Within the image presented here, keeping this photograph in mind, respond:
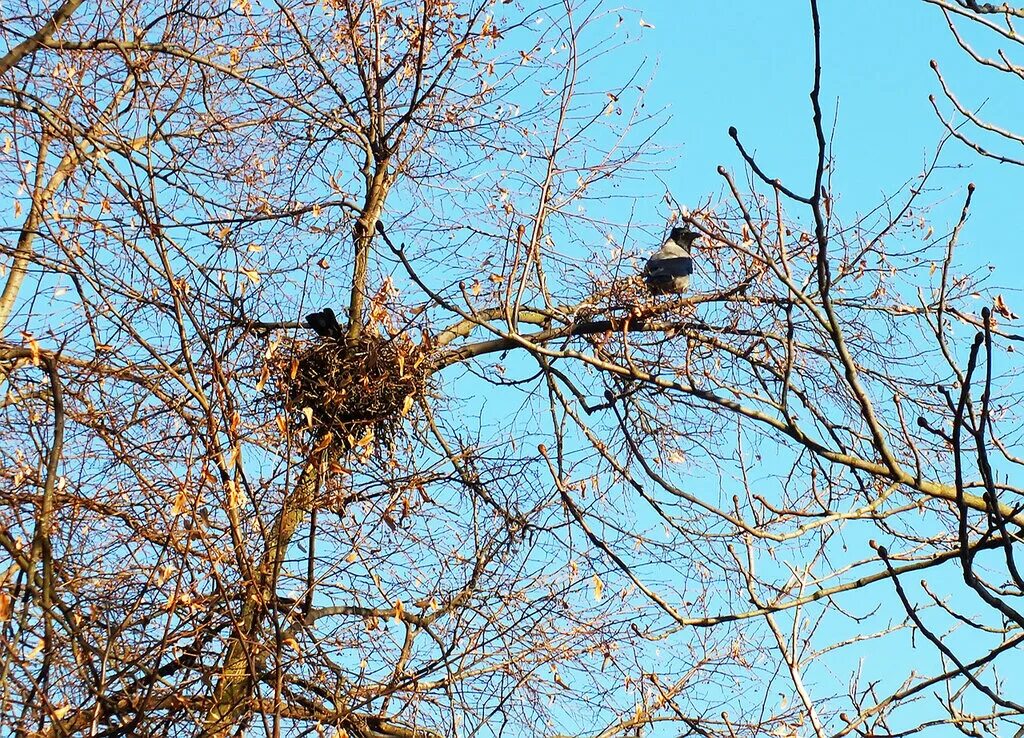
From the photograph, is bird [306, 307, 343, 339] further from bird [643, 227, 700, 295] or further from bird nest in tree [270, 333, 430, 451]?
bird [643, 227, 700, 295]

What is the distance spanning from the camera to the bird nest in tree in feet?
21.0

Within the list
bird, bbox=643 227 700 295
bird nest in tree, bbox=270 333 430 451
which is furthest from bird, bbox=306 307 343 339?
bird, bbox=643 227 700 295

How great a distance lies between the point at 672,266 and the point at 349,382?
1.71m

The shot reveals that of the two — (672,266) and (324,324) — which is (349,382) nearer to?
(324,324)

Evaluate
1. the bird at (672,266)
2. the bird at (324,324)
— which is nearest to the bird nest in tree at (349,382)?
the bird at (324,324)

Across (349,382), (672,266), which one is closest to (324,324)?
(349,382)

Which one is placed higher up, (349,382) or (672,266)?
(672,266)

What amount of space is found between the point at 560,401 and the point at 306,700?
215cm

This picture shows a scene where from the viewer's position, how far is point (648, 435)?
7.39 metres

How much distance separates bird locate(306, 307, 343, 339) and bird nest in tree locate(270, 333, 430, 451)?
0.20 feet

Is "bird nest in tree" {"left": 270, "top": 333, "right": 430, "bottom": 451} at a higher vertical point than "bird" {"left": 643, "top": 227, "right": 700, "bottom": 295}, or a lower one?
lower

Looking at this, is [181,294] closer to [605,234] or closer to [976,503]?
[605,234]

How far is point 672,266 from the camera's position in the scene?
21.0ft

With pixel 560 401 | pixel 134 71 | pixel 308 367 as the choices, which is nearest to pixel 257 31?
pixel 134 71
